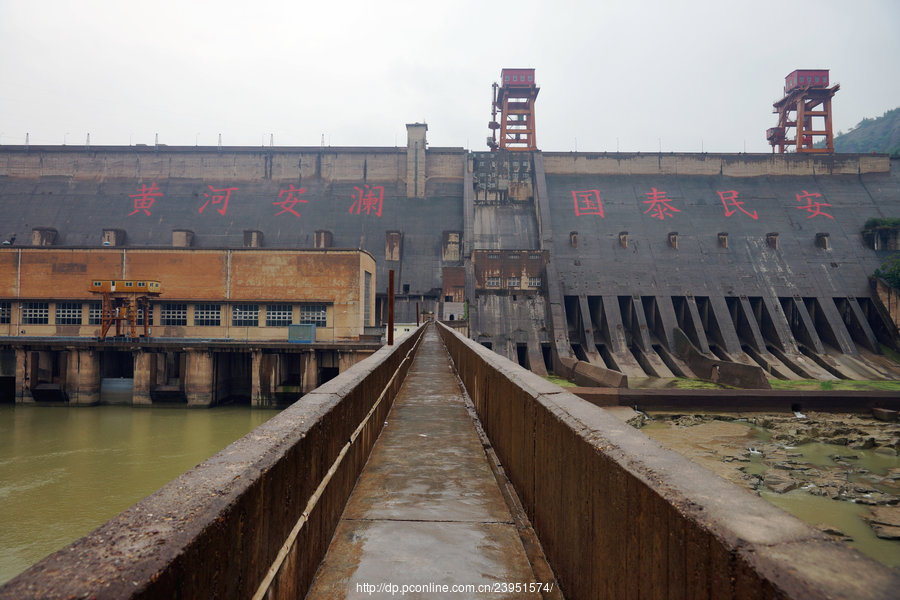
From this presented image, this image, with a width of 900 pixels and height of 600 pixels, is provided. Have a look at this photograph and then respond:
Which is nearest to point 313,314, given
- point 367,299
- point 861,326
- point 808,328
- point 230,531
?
point 367,299

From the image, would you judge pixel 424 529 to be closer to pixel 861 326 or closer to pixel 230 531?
pixel 230 531

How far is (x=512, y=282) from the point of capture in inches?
1580

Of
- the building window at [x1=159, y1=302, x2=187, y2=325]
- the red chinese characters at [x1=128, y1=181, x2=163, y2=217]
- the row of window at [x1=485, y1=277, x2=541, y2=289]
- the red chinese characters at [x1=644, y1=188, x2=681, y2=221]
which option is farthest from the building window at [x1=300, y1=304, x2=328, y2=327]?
the red chinese characters at [x1=644, y1=188, x2=681, y2=221]

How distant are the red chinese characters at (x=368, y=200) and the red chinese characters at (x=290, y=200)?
4512 millimetres

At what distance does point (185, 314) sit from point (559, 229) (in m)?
29.6

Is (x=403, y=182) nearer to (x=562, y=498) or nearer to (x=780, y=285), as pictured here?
(x=780, y=285)

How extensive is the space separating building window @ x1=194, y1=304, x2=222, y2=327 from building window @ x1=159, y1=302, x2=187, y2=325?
0.77 metres

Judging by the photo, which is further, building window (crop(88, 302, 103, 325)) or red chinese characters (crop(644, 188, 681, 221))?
red chinese characters (crop(644, 188, 681, 221))

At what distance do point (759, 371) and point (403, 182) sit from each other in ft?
114

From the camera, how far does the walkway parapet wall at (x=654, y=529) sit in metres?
1.30

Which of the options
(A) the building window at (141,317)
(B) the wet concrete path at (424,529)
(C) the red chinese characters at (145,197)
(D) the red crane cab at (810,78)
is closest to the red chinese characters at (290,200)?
(C) the red chinese characters at (145,197)

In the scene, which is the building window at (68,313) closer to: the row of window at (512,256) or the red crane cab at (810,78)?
the row of window at (512,256)

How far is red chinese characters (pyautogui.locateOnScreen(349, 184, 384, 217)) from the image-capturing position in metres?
49.4

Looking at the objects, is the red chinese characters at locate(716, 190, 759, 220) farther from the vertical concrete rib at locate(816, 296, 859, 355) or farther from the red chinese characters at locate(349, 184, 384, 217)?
the red chinese characters at locate(349, 184, 384, 217)
